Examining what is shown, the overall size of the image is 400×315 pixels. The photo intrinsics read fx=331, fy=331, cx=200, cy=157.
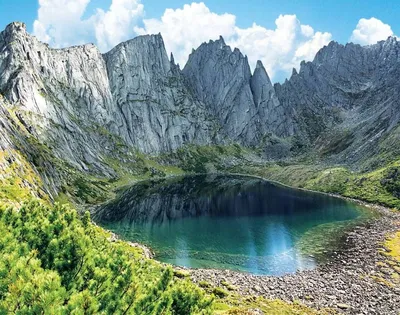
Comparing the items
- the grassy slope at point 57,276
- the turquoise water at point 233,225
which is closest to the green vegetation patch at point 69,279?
the grassy slope at point 57,276

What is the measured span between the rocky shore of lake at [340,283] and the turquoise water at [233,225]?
18.5 ft

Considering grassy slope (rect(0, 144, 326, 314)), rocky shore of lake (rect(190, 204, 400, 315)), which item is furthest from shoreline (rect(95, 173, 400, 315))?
grassy slope (rect(0, 144, 326, 314))

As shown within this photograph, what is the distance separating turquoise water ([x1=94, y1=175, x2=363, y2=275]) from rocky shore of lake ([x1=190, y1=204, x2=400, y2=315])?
222 inches

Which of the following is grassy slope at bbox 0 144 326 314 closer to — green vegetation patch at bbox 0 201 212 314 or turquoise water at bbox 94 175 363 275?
green vegetation patch at bbox 0 201 212 314

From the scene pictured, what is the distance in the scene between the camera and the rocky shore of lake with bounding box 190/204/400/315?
45719 mm

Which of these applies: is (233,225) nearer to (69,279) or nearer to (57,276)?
(69,279)

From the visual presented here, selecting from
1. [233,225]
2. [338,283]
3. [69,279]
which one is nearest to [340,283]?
[338,283]

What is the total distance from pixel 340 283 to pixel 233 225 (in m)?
47.3

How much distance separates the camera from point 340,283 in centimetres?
5284

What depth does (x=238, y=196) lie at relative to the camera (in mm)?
154125

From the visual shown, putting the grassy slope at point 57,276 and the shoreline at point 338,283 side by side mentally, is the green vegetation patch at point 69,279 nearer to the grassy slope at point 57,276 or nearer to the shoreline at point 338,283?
the grassy slope at point 57,276

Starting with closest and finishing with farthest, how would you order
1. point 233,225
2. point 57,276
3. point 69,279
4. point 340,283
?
point 57,276 < point 69,279 < point 340,283 < point 233,225

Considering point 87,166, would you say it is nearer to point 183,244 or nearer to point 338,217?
point 183,244

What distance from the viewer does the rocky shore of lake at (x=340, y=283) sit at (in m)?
45.7
